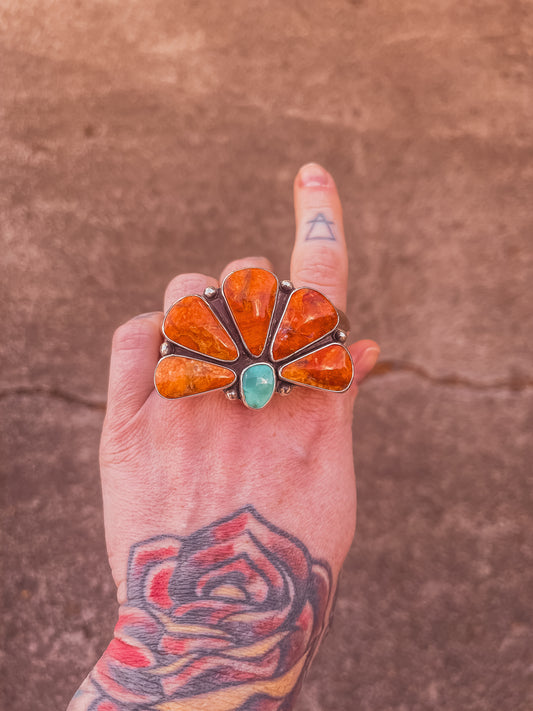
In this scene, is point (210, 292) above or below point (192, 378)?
above

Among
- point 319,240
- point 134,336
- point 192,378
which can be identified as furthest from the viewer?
point 319,240

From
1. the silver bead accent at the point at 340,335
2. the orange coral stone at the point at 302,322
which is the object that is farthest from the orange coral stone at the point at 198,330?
the silver bead accent at the point at 340,335

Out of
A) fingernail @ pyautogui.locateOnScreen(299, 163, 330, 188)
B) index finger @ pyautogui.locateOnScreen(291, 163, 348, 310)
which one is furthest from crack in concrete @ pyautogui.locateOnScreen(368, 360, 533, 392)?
fingernail @ pyautogui.locateOnScreen(299, 163, 330, 188)

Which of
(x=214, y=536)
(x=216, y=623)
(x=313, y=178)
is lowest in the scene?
(x=216, y=623)

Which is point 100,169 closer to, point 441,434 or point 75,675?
point 441,434

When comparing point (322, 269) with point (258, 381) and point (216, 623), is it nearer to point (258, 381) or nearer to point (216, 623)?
point (258, 381)

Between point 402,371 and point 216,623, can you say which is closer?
point 216,623

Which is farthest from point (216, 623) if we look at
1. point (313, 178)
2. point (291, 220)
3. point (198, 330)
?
point (291, 220)
